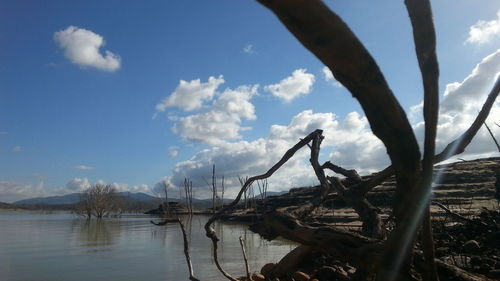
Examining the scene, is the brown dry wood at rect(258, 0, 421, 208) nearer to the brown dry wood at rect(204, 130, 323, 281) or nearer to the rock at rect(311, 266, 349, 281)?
the brown dry wood at rect(204, 130, 323, 281)

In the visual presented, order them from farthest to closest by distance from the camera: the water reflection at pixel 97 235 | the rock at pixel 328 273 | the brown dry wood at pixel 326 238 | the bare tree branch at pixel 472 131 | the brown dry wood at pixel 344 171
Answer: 1. the water reflection at pixel 97 235
2. the rock at pixel 328 273
3. the brown dry wood at pixel 344 171
4. the brown dry wood at pixel 326 238
5. the bare tree branch at pixel 472 131

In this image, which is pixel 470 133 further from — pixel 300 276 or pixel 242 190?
pixel 300 276

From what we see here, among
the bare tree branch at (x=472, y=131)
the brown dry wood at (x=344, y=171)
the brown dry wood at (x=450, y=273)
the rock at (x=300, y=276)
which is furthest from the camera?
the rock at (x=300, y=276)

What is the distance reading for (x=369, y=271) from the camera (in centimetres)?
207

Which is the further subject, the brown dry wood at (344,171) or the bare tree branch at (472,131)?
the brown dry wood at (344,171)

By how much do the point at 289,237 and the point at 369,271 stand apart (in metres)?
0.52

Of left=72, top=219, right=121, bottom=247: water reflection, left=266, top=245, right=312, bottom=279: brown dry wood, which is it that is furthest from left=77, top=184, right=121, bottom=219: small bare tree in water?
left=266, top=245, right=312, bottom=279: brown dry wood

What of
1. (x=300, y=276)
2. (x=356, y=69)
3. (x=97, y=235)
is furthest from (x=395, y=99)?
(x=97, y=235)

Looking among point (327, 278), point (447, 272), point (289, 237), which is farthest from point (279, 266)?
point (447, 272)

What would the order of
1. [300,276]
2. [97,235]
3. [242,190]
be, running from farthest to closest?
[97,235], [300,276], [242,190]

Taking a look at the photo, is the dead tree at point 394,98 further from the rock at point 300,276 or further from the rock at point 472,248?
the rock at point 300,276

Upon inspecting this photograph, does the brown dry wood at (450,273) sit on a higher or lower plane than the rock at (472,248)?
higher

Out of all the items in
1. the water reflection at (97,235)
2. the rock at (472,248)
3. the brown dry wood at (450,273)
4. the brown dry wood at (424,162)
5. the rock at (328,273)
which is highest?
the brown dry wood at (424,162)

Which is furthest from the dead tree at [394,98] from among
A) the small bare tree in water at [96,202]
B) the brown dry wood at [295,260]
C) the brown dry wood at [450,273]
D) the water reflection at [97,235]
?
the small bare tree in water at [96,202]
